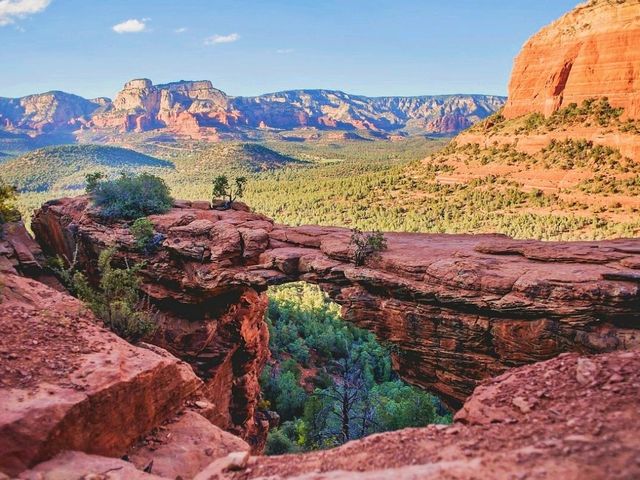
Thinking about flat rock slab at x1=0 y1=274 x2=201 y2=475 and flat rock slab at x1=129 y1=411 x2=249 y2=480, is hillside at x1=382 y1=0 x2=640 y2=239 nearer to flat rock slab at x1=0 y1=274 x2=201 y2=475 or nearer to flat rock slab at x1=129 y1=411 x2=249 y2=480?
flat rock slab at x1=129 y1=411 x2=249 y2=480

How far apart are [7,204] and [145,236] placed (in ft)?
15.0

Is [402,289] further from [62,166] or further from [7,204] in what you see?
[62,166]

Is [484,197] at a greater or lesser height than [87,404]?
greater

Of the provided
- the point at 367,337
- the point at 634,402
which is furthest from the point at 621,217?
the point at 634,402

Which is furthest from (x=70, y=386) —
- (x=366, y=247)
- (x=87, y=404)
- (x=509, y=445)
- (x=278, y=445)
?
(x=278, y=445)

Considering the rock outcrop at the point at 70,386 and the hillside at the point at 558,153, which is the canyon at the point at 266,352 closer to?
the rock outcrop at the point at 70,386

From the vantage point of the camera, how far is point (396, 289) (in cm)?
1248

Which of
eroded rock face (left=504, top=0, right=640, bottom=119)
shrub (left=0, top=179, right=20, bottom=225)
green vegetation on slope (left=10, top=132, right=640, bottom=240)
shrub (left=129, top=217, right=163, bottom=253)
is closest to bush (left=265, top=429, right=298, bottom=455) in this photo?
shrub (left=129, top=217, right=163, bottom=253)

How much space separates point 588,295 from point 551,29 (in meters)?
67.1

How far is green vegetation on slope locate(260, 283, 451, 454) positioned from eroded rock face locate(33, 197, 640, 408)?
170 inches

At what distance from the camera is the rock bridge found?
34.3 ft

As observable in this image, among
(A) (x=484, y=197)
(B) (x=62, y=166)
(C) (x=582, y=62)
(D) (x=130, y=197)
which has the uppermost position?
(C) (x=582, y=62)

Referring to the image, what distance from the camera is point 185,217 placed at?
680 inches

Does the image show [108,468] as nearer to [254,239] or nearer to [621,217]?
[254,239]
